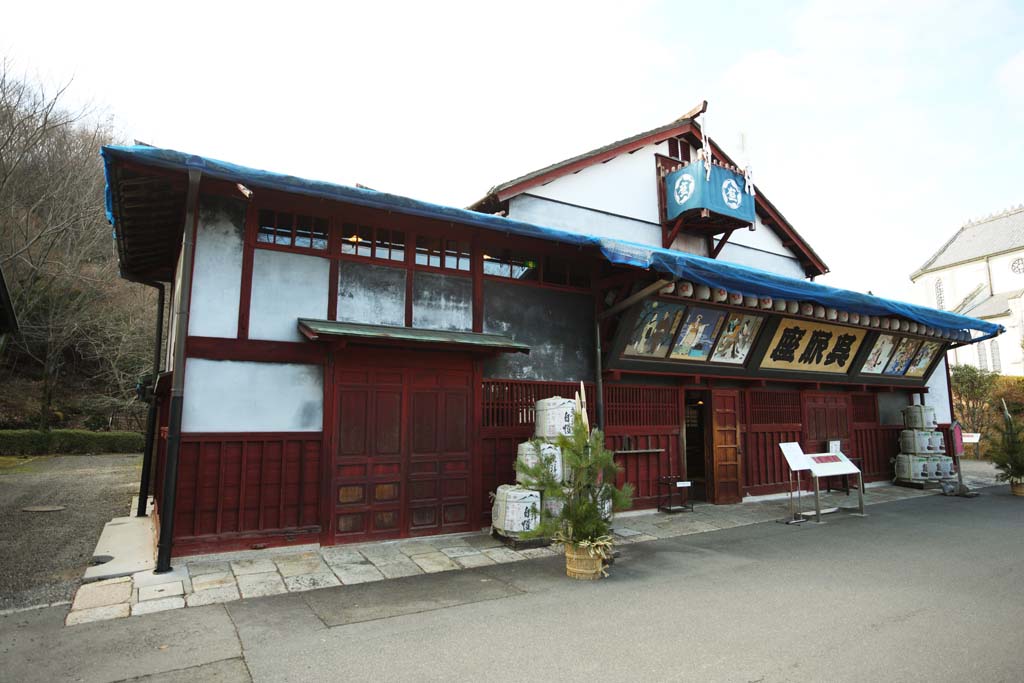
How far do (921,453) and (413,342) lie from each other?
1466cm

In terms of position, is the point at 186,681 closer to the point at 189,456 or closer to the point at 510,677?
the point at 510,677

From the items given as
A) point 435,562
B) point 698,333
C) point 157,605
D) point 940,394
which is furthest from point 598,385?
point 940,394

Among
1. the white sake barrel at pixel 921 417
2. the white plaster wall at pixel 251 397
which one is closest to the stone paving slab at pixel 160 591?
the white plaster wall at pixel 251 397

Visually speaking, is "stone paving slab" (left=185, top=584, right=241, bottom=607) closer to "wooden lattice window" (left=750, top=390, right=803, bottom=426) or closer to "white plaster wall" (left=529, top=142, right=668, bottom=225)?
"white plaster wall" (left=529, top=142, right=668, bottom=225)

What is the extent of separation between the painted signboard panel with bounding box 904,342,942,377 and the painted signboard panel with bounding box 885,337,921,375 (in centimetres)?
25

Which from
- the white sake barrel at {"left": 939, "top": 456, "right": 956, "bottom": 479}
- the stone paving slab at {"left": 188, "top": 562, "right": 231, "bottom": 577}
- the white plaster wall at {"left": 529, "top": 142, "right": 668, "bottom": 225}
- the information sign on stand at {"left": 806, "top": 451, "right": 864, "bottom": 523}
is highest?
the white plaster wall at {"left": 529, "top": 142, "right": 668, "bottom": 225}

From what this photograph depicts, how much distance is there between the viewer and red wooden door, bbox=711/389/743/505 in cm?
1159

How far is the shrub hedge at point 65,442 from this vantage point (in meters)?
20.4

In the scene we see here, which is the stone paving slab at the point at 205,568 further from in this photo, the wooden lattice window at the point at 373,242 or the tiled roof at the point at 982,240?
the tiled roof at the point at 982,240

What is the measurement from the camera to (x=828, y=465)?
32.7 ft

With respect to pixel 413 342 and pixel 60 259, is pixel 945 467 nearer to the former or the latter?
pixel 413 342

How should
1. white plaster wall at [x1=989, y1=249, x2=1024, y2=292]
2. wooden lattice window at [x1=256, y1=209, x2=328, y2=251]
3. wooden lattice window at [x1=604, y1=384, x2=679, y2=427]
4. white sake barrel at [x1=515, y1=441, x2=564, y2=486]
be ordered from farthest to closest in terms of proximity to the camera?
white plaster wall at [x1=989, y1=249, x2=1024, y2=292] → wooden lattice window at [x1=604, y1=384, x2=679, y2=427] → white sake barrel at [x1=515, y1=441, x2=564, y2=486] → wooden lattice window at [x1=256, y1=209, x2=328, y2=251]

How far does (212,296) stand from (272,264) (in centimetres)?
88

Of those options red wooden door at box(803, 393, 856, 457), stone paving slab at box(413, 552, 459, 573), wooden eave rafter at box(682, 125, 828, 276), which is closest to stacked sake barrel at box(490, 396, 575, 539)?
stone paving slab at box(413, 552, 459, 573)
